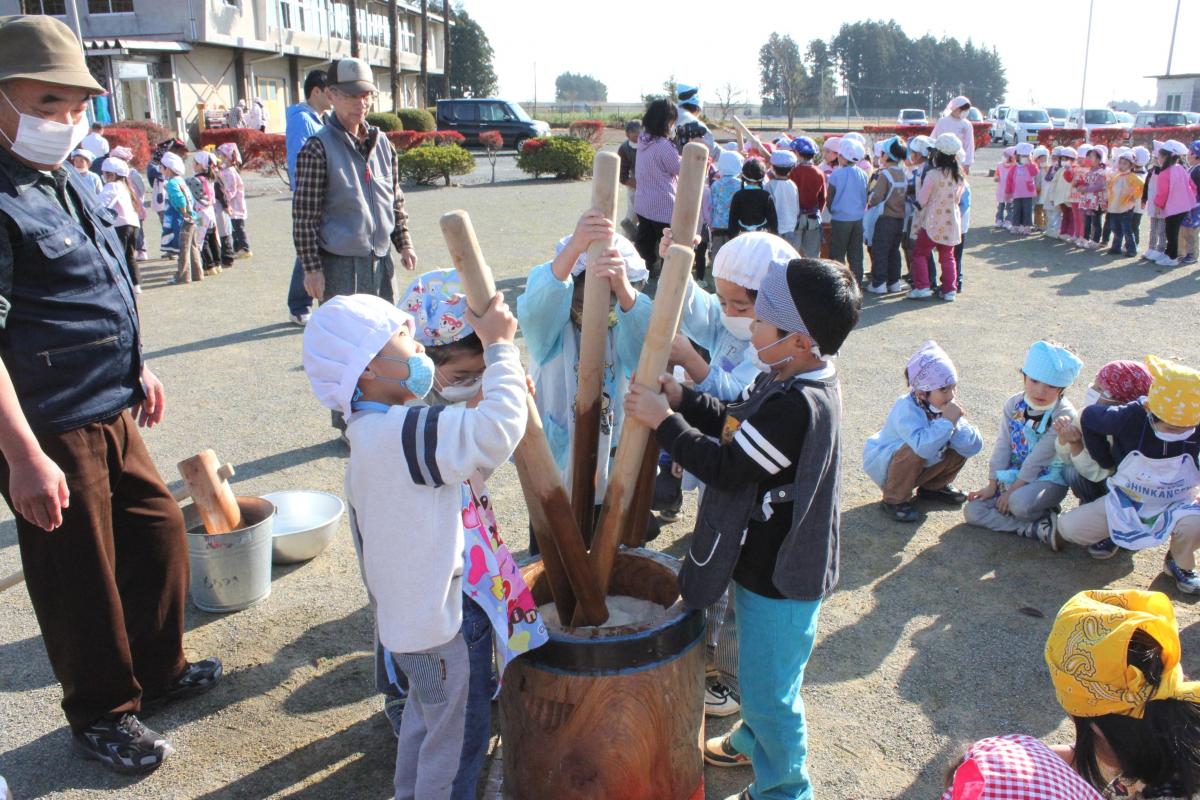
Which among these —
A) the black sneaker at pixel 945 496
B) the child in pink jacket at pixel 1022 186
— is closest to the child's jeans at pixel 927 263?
the child in pink jacket at pixel 1022 186

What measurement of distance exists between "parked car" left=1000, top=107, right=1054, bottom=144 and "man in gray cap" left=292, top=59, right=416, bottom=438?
104ft

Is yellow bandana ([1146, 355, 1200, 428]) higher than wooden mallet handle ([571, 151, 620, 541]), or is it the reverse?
wooden mallet handle ([571, 151, 620, 541])

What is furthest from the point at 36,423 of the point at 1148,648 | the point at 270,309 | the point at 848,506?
the point at 270,309

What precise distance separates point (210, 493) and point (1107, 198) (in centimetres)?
1207

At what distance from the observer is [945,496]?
4.71 m

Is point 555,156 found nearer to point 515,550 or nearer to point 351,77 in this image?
point 351,77

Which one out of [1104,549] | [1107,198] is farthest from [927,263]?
[1104,549]

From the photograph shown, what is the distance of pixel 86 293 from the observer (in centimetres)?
255

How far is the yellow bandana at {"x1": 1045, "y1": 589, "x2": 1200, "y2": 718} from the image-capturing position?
5.74 ft

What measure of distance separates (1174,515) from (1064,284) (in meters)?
7.37

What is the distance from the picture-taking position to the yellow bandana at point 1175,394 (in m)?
3.50

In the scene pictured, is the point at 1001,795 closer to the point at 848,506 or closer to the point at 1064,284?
the point at 848,506

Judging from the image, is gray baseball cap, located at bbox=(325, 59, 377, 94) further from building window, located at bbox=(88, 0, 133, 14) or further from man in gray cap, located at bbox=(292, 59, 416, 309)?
building window, located at bbox=(88, 0, 133, 14)

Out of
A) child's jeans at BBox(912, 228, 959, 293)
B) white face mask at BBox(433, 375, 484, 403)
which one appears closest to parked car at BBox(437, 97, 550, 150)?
child's jeans at BBox(912, 228, 959, 293)
